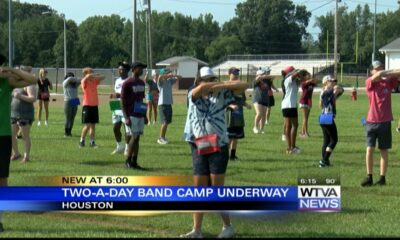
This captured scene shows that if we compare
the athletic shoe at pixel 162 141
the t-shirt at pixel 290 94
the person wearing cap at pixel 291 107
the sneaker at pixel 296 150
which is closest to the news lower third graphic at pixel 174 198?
the person wearing cap at pixel 291 107

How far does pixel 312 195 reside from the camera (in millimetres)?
8648

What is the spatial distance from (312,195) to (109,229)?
7.93 ft

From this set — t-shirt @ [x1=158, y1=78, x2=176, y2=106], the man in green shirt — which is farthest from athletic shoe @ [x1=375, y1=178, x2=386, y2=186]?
t-shirt @ [x1=158, y1=78, x2=176, y2=106]

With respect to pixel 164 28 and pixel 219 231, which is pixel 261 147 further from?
pixel 164 28

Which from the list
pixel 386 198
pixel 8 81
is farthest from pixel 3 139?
pixel 386 198

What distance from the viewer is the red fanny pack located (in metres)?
7.54

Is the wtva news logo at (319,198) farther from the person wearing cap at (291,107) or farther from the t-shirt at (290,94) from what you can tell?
the t-shirt at (290,94)

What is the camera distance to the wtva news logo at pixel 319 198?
8.60 metres

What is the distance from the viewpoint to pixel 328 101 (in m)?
13.5

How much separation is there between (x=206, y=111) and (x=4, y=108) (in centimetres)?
219

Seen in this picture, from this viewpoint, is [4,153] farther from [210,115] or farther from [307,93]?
[307,93]

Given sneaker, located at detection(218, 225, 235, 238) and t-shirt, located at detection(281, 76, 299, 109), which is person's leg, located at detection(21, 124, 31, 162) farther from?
sneaker, located at detection(218, 225, 235, 238)

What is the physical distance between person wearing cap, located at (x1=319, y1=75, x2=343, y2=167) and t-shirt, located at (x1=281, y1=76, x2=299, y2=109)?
1.43m

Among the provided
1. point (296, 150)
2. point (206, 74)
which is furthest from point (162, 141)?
point (206, 74)
